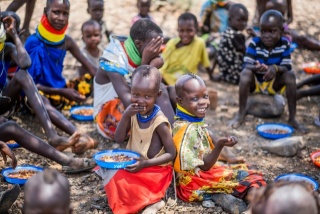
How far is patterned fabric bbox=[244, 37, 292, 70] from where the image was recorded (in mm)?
5012

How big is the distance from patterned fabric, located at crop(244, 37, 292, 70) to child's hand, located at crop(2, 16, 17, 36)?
2345 mm

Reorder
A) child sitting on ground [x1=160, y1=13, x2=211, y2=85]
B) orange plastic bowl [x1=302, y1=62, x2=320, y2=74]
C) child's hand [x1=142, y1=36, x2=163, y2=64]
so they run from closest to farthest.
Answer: child's hand [x1=142, y1=36, x2=163, y2=64], child sitting on ground [x1=160, y1=13, x2=211, y2=85], orange plastic bowl [x1=302, y1=62, x2=320, y2=74]

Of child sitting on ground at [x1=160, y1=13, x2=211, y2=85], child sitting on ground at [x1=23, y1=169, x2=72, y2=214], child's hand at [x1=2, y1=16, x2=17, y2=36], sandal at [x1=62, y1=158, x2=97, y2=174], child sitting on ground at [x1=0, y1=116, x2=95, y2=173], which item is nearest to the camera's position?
child sitting on ground at [x1=23, y1=169, x2=72, y2=214]

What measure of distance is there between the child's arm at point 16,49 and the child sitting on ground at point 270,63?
7.03 ft

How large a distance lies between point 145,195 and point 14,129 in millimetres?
1076

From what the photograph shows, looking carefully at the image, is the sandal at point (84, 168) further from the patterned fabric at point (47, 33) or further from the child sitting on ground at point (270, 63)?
the child sitting on ground at point (270, 63)

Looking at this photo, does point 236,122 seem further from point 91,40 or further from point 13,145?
point 13,145

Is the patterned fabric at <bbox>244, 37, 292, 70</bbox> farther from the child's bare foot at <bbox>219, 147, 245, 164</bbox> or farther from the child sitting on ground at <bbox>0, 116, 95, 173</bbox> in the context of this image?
the child sitting on ground at <bbox>0, 116, 95, 173</bbox>

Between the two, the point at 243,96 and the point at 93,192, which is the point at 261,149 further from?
the point at 93,192

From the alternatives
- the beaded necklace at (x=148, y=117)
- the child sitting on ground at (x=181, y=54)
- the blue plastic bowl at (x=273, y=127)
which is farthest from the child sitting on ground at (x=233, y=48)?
the beaded necklace at (x=148, y=117)

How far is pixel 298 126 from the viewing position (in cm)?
488

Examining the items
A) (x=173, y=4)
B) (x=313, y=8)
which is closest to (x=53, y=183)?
(x=173, y=4)

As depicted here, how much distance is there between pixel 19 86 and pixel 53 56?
0.78 m

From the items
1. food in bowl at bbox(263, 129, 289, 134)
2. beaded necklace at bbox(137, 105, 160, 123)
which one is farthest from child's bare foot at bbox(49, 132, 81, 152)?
food in bowl at bbox(263, 129, 289, 134)
